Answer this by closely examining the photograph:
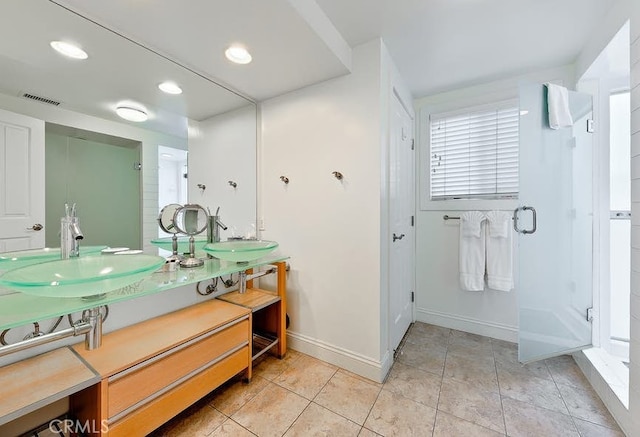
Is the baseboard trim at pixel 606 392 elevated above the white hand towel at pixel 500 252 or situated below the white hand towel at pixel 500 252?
below

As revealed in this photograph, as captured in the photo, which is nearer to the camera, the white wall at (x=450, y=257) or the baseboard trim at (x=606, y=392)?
the baseboard trim at (x=606, y=392)

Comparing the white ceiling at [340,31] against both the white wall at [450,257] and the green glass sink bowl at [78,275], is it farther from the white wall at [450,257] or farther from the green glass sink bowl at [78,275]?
the green glass sink bowl at [78,275]

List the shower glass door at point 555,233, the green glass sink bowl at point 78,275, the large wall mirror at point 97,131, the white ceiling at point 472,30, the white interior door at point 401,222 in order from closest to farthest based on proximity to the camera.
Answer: the green glass sink bowl at point 78,275, the large wall mirror at point 97,131, the white ceiling at point 472,30, the shower glass door at point 555,233, the white interior door at point 401,222

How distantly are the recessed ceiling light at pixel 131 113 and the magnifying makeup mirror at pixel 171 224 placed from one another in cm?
56

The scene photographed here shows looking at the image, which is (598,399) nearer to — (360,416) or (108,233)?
(360,416)

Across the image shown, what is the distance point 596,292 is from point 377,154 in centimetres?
185

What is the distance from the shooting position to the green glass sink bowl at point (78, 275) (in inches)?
32.4

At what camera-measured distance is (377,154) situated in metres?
1.64

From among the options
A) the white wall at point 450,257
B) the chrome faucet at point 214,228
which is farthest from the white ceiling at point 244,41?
the chrome faucet at point 214,228

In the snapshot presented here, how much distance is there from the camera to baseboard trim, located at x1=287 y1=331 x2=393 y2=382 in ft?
5.47

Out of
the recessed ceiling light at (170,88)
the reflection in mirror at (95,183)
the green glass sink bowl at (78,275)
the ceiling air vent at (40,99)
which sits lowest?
the green glass sink bowl at (78,275)

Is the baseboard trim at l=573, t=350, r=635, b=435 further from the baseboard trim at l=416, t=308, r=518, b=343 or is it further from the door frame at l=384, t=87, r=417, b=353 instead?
the door frame at l=384, t=87, r=417, b=353

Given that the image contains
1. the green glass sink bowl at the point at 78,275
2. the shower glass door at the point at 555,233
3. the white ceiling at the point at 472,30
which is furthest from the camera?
the shower glass door at the point at 555,233

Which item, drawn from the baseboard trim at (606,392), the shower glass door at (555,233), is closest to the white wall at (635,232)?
the baseboard trim at (606,392)
